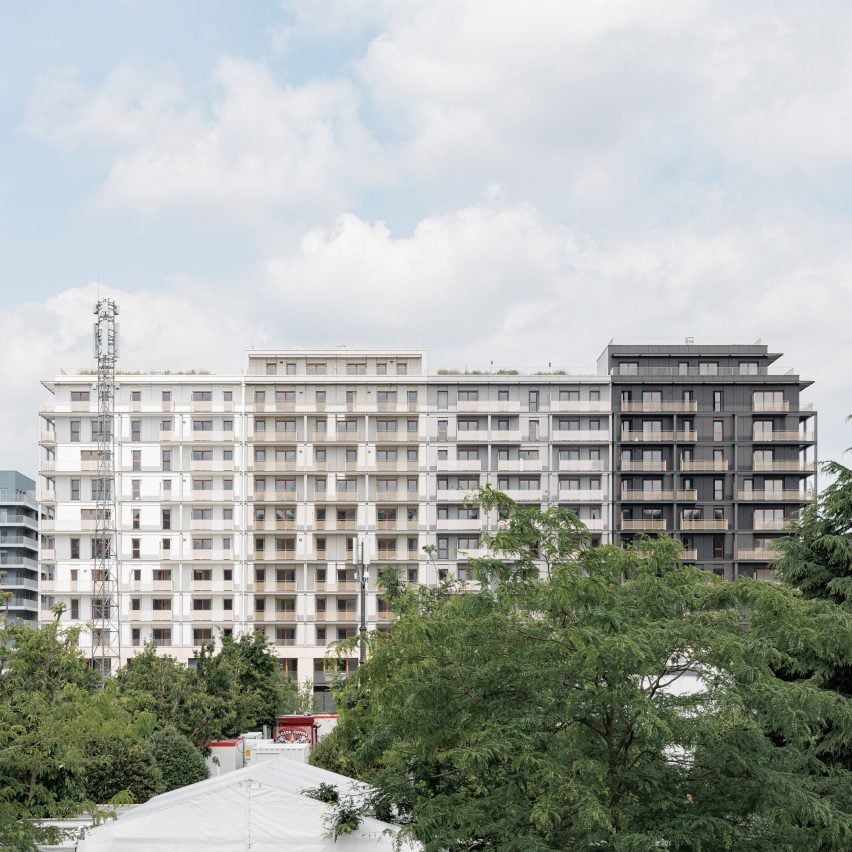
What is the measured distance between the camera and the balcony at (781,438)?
79.1 meters

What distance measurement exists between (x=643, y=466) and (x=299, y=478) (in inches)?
1069

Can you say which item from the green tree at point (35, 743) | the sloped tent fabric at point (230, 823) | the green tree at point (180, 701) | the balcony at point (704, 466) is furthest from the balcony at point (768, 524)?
the green tree at point (35, 743)

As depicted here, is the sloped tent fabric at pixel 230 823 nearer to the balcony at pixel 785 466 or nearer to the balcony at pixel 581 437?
the balcony at pixel 581 437

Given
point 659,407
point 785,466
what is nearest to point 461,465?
point 659,407

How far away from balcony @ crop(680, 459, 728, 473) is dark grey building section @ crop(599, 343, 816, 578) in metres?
0.08

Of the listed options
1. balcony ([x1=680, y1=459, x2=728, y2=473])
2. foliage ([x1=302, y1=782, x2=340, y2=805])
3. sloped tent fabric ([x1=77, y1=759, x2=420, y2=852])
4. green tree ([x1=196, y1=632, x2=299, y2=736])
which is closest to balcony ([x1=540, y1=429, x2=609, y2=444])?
balcony ([x1=680, y1=459, x2=728, y2=473])

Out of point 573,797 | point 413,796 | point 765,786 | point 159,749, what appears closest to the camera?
point 573,797

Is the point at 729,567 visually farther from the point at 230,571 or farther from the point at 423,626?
the point at 423,626

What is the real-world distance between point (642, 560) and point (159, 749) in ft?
67.2

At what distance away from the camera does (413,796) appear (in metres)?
13.4

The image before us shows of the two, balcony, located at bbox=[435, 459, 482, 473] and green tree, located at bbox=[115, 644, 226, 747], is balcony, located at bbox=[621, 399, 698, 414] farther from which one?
green tree, located at bbox=[115, 644, 226, 747]

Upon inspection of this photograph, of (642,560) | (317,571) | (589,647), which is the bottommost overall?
(317,571)

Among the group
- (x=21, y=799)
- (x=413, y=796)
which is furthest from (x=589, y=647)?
(x=21, y=799)

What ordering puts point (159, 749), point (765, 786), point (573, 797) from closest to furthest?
point (573, 797) < point (765, 786) < point (159, 749)
